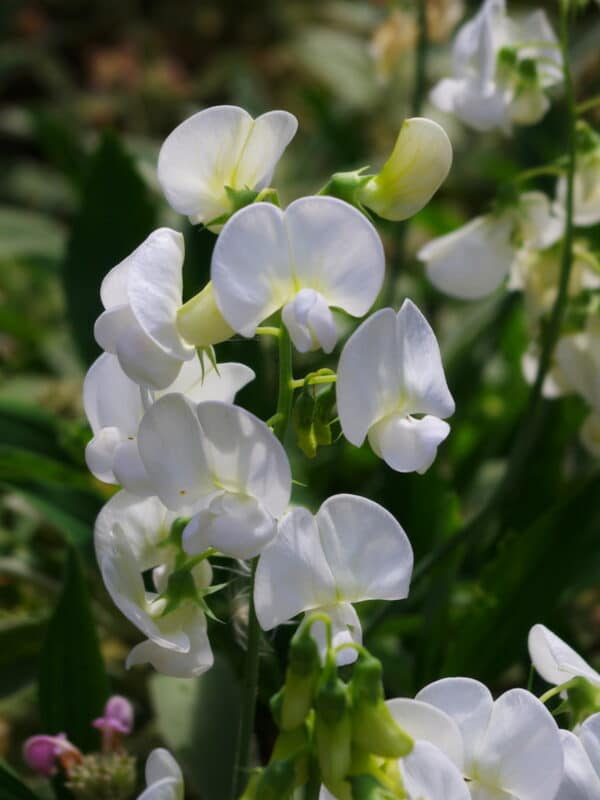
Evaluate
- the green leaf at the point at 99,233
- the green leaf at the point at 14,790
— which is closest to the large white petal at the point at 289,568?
the green leaf at the point at 14,790

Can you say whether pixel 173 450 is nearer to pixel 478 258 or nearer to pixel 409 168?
pixel 409 168

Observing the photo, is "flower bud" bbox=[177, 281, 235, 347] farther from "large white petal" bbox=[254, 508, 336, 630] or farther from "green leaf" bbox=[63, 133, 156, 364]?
"green leaf" bbox=[63, 133, 156, 364]

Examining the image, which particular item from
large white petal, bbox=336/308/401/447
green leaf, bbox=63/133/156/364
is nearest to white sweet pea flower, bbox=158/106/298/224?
large white petal, bbox=336/308/401/447

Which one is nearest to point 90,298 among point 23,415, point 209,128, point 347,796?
point 23,415

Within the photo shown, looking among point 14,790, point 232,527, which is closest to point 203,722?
point 14,790

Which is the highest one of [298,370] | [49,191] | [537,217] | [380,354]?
[380,354]

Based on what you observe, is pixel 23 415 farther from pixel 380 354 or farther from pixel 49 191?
pixel 49 191

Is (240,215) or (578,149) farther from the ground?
(240,215)
